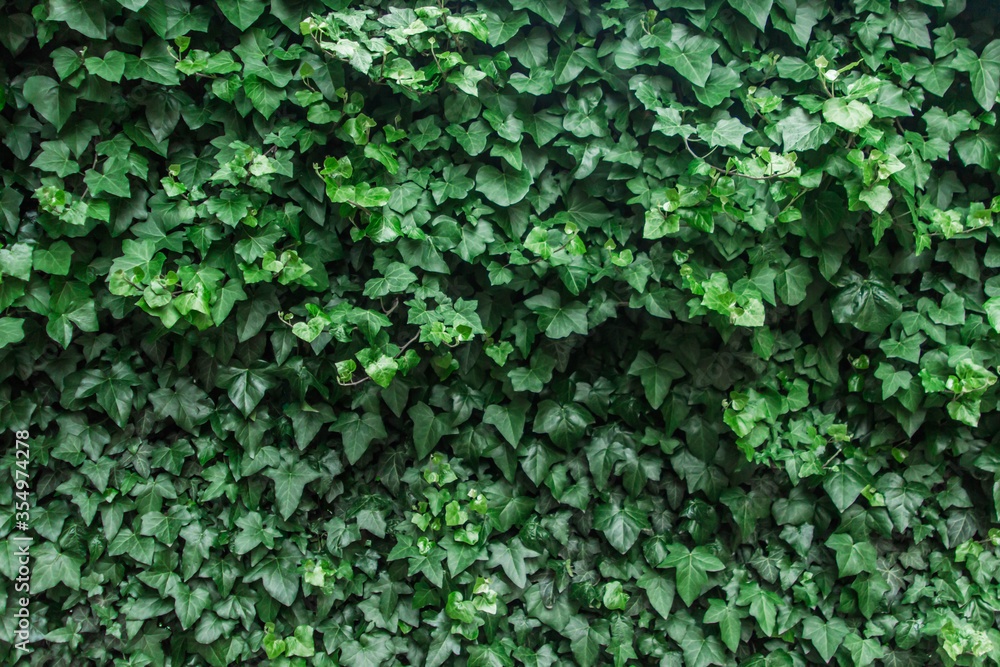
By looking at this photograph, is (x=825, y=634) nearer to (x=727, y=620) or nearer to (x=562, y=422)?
(x=727, y=620)

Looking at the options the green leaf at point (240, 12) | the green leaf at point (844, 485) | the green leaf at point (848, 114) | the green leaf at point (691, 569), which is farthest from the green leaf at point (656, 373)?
the green leaf at point (240, 12)

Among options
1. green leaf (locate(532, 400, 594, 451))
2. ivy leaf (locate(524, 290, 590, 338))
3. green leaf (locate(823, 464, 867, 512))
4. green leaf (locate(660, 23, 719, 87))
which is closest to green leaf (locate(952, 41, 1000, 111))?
green leaf (locate(660, 23, 719, 87))

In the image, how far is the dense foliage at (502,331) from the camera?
211cm

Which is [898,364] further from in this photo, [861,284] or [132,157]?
[132,157]

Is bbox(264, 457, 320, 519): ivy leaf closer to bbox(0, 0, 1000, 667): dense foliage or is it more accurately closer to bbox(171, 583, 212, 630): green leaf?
bbox(0, 0, 1000, 667): dense foliage

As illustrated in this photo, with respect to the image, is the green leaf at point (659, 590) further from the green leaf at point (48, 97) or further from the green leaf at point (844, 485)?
the green leaf at point (48, 97)

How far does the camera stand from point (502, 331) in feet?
7.59

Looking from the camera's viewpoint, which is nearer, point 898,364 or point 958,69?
point 958,69

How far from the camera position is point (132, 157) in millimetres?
2150

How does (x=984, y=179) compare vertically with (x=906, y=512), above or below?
above

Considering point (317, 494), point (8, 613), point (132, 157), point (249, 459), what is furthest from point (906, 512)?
point (8, 613)

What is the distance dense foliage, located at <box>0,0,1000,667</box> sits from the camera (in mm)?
2107

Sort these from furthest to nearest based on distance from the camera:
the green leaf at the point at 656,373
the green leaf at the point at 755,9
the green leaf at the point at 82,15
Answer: the green leaf at the point at 656,373
the green leaf at the point at 755,9
the green leaf at the point at 82,15

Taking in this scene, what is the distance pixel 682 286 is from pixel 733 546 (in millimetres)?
1095
